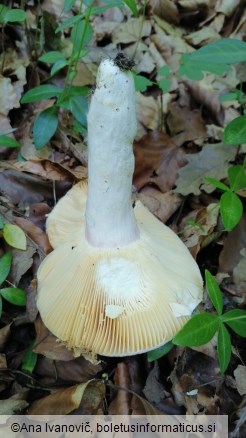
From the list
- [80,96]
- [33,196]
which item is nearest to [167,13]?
[80,96]

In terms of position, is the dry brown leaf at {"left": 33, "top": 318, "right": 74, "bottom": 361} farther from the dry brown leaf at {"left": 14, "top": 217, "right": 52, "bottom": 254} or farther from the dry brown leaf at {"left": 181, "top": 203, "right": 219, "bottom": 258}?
the dry brown leaf at {"left": 181, "top": 203, "right": 219, "bottom": 258}

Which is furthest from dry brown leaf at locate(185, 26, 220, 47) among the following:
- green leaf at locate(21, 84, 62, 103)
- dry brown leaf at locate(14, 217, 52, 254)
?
dry brown leaf at locate(14, 217, 52, 254)

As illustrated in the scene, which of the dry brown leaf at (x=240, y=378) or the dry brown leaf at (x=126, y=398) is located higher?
the dry brown leaf at (x=240, y=378)

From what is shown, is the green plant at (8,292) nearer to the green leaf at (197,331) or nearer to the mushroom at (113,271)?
the mushroom at (113,271)

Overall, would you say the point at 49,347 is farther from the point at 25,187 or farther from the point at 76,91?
the point at 76,91

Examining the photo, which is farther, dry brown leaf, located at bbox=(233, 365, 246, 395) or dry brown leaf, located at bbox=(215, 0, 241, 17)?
dry brown leaf, located at bbox=(215, 0, 241, 17)

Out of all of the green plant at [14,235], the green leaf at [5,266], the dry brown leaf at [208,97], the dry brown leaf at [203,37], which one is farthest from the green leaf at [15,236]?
the dry brown leaf at [203,37]

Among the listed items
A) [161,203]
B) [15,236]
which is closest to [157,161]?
[161,203]
